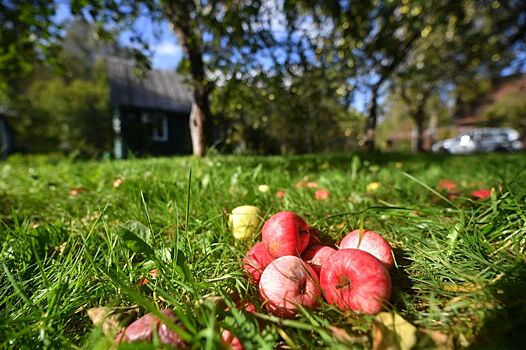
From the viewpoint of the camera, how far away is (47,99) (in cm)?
1961

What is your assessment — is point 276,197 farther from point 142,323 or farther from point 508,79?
point 508,79

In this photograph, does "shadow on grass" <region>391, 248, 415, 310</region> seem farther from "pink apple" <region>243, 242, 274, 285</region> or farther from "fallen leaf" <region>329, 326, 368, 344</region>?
"pink apple" <region>243, 242, 274, 285</region>

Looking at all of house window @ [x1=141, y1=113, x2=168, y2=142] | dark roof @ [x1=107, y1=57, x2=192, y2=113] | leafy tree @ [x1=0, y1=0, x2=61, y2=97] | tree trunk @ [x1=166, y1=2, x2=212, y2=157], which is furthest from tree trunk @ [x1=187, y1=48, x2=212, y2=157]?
house window @ [x1=141, y1=113, x2=168, y2=142]

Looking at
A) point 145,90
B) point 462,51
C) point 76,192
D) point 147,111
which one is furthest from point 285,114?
point 145,90

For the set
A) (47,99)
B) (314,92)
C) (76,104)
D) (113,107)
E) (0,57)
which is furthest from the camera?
(47,99)

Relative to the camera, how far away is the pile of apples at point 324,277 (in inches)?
26.9

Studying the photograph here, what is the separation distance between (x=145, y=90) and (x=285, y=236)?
18.9 metres

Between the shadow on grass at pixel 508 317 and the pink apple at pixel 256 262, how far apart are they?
1.85 ft

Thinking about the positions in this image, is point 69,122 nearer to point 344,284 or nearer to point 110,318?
point 110,318

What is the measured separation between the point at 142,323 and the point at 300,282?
1.36ft

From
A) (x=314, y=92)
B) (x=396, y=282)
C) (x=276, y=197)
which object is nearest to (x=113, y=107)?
(x=314, y=92)

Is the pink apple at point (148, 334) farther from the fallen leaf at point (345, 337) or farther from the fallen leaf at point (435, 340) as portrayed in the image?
the fallen leaf at point (435, 340)

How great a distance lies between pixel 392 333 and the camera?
1.89 feet

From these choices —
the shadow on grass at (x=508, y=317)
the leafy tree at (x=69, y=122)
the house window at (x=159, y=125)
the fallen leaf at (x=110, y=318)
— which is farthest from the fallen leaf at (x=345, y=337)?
the house window at (x=159, y=125)
